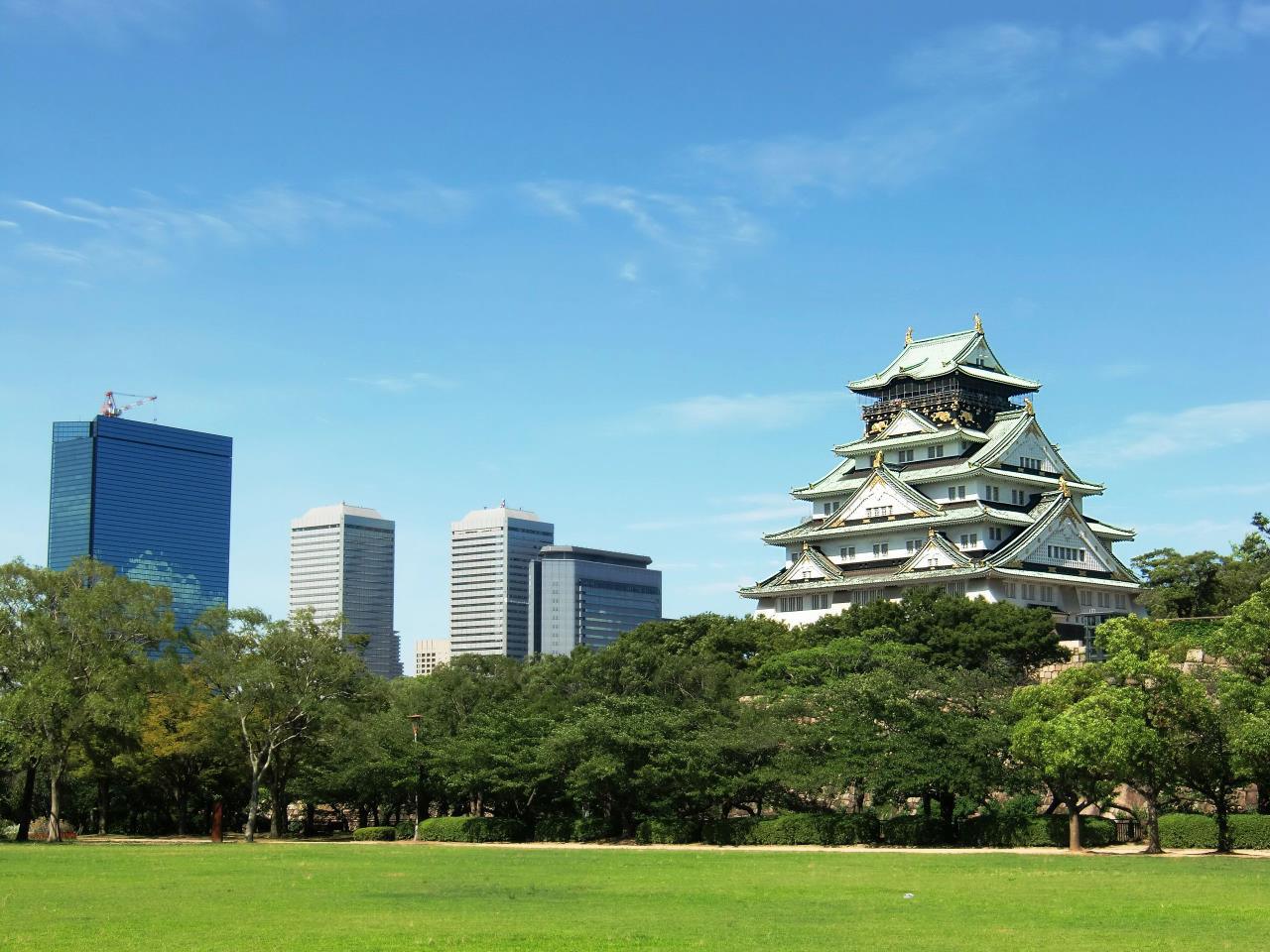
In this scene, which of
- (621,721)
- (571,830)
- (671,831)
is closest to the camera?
(671,831)

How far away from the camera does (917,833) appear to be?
4884 centimetres

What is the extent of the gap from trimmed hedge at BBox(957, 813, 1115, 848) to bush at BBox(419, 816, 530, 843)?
741 inches

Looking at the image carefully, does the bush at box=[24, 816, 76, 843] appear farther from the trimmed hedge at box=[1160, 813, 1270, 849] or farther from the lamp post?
the trimmed hedge at box=[1160, 813, 1270, 849]

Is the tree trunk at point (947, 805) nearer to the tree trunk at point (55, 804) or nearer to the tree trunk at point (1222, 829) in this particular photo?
the tree trunk at point (1222, 829)

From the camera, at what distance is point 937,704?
167ft

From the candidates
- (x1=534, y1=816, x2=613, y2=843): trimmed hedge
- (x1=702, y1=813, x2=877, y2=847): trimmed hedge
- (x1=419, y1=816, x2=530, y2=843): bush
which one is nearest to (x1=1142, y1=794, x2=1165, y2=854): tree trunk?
(x1=702, y1=813, x2=877, y2=847): trimmed hedge

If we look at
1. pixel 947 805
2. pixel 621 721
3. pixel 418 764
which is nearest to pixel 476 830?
pixel 418 764

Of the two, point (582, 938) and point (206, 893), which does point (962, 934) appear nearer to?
point (582, 938)

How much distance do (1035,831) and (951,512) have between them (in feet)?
136

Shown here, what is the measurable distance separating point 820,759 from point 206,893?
85.9 ft

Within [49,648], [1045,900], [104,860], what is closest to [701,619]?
[49,648]

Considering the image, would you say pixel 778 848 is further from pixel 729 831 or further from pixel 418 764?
pixel 418 764

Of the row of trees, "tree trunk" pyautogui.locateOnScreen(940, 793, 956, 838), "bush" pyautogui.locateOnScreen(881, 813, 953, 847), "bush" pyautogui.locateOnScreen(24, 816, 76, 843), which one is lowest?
"bush" pyautogui.locateOnScreen(24, 816, 76, 843)

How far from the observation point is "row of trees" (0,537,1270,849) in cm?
4422
